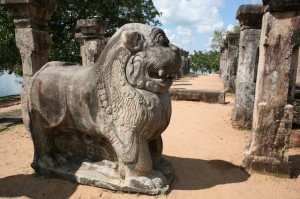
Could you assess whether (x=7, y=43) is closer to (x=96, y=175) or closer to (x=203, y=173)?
(x=96, y=175)

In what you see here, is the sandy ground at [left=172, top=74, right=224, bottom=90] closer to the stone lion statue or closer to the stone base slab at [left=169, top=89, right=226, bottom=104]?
the stone base slab at [left=169, top=89, right=226, bottom=104]

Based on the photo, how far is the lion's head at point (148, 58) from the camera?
8.96 ft

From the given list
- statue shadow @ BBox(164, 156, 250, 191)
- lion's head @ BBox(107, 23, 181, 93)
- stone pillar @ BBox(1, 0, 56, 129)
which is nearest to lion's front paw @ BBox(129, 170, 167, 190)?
statue shadow @ BBox(164, 156, 250, 191)

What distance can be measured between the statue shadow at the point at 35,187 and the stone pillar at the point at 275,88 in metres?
2.61

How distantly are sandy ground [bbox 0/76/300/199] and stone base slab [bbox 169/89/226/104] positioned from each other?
117 inches

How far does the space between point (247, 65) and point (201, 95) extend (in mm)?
3482

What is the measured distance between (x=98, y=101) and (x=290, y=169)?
2.86 meters

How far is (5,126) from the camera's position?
20.7 feet

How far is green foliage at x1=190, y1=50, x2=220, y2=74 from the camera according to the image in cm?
4100

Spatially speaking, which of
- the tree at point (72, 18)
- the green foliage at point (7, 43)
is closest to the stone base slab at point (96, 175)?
the green foliage at point (7, 43)

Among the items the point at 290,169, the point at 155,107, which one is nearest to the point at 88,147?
the point at 155,107

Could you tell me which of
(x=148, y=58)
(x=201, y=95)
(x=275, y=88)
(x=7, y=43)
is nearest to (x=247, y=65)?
(x=275, y=88)

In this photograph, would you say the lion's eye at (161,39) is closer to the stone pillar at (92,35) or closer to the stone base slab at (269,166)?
the stone base slab at (269,166)

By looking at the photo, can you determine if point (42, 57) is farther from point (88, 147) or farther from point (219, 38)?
point (219, 38)
